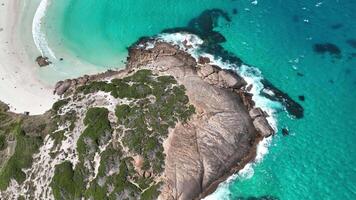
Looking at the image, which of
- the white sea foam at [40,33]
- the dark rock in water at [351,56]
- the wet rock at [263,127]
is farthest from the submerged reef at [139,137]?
the dark rock in water at [351,56]

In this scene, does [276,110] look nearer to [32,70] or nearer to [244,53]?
[244,53]

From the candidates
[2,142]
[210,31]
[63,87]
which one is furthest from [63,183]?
[210,31]

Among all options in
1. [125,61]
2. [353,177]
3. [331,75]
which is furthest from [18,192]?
[331,75]

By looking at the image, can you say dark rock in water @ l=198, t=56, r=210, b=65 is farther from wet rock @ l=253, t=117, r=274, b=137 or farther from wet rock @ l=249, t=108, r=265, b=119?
wet rock @ l=253, t=117, r=274, b=137

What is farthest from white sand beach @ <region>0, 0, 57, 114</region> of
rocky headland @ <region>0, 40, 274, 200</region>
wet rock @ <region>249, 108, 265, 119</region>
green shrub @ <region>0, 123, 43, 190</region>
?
wet rock @ <region>249, 108, 265, 119</region>

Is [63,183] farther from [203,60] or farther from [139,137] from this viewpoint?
[203,60]
